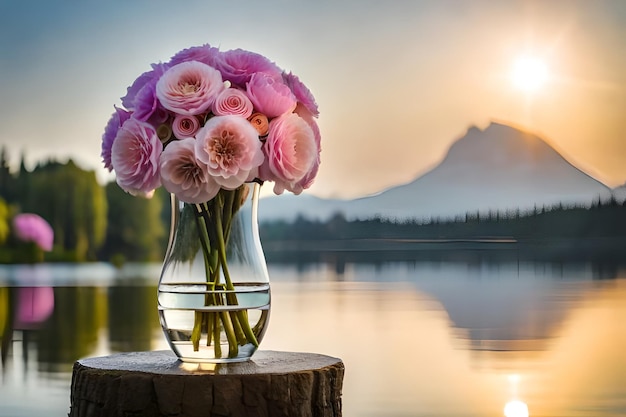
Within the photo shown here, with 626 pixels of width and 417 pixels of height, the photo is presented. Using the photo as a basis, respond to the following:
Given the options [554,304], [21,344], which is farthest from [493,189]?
[21,344]

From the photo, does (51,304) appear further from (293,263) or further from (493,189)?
(493,189)

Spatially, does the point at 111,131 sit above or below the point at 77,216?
below

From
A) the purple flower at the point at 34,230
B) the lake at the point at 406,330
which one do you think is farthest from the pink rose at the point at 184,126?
the purple flower at the point at 34,230

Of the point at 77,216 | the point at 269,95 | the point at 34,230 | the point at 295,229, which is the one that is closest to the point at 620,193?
the point at 295,229

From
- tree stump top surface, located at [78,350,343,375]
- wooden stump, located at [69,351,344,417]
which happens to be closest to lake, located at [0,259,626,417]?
tree stump top surface, located at [78,350,343,375]

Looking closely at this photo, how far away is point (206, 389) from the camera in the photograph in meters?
1.19

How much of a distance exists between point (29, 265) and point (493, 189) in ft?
10.9

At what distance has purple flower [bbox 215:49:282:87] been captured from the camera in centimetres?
126

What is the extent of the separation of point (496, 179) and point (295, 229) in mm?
1455

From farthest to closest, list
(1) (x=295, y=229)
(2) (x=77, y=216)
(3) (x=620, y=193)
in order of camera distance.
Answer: (2) (x=77, y=216) < (3) (x=620, y=193) < (1) (x=295, y=229)

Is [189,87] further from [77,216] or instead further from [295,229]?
[77,216]

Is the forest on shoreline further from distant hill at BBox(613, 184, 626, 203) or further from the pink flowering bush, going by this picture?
the pink flowering bush

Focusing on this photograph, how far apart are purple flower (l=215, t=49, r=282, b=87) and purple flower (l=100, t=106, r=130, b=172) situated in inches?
6.0

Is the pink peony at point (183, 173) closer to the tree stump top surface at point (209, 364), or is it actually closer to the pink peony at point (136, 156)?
the pink peony at point (136, 156)
